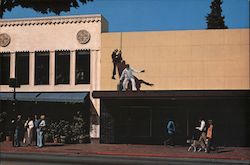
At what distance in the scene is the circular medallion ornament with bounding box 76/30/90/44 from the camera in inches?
1089

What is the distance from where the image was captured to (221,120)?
2559 centimetres

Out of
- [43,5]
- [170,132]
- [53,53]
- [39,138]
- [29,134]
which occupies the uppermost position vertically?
[53,53]

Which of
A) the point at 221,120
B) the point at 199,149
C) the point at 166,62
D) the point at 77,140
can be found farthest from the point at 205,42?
the point at 77,140

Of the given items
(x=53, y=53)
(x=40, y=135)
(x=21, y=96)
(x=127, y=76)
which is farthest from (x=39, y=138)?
(x=53, y=53)

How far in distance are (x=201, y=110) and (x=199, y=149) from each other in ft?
12.7

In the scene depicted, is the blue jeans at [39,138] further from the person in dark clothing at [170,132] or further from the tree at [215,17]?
the tree at [215,17]

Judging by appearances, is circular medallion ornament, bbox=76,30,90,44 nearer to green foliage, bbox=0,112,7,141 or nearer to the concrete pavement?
green foliage, bbox=0,112,7,141

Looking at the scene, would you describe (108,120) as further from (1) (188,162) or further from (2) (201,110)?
(1) (188,162)

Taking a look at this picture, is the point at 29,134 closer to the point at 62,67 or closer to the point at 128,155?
the point at 62,67

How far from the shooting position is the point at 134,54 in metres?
26.8

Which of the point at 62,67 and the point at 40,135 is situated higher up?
the point at 62,67

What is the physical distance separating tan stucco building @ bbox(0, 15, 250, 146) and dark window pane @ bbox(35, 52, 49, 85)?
0.60 ft

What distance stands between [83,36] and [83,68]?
1884mm

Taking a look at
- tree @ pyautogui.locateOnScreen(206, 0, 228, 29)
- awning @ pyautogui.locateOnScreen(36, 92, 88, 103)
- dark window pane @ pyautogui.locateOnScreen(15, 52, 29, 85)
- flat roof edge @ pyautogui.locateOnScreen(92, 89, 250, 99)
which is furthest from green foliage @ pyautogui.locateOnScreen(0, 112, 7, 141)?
tree @ pyautogui.locateOnScreen(206, 0, 228, 29)
